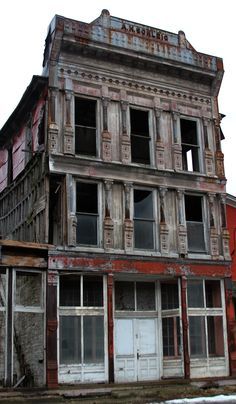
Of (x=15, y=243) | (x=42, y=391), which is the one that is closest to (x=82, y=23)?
(x=15, y=243)

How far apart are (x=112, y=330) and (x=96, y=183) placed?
4.99 metres

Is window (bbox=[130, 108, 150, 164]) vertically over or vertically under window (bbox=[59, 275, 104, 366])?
over

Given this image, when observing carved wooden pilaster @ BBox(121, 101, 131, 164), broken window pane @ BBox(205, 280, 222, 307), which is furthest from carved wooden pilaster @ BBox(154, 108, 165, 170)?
broken window pane @ BBox(205, 280, 222, 307)

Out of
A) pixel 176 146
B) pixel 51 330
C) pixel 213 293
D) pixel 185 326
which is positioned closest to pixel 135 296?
pixel 185 326

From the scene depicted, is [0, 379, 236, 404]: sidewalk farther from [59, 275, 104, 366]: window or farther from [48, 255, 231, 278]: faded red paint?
[48, 255, 231, 278]: faded red paint

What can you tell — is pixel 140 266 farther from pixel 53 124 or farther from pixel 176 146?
pixel 53 124

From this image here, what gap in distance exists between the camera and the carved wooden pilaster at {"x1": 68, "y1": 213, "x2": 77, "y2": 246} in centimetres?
1908

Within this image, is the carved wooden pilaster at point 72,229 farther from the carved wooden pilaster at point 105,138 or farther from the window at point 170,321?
the window at point 170,321

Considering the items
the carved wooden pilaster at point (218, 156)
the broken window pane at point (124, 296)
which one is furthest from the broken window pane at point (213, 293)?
the carved wooden pilaster at point (218, 156)

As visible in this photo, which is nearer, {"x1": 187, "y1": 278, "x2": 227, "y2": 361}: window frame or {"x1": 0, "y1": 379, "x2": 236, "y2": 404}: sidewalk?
{"x1": 0, "y1": 379, "x2": 236, "y2": 404}: sidewalk

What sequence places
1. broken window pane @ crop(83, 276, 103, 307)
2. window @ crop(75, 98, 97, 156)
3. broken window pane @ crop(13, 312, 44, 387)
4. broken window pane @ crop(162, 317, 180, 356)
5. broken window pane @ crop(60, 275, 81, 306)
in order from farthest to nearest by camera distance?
window @ crop(75, 98, 97, 156) → broken window pane @ crop(162, 317, 180, 356) → broken window pane @ crop(83, 276, 103, 307) → broken window pane @ crop(60, 275, 81, 306) → broken window pane @ crop(13, 312, 44, 387)

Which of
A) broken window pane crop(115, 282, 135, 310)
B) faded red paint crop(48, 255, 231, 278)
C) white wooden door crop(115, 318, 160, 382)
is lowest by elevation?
white wooden door crop(115, 318, 160, 382)

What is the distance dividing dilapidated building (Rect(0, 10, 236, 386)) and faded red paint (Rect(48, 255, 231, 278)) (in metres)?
0.04

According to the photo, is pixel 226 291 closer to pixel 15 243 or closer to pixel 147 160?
pixel 147 160
